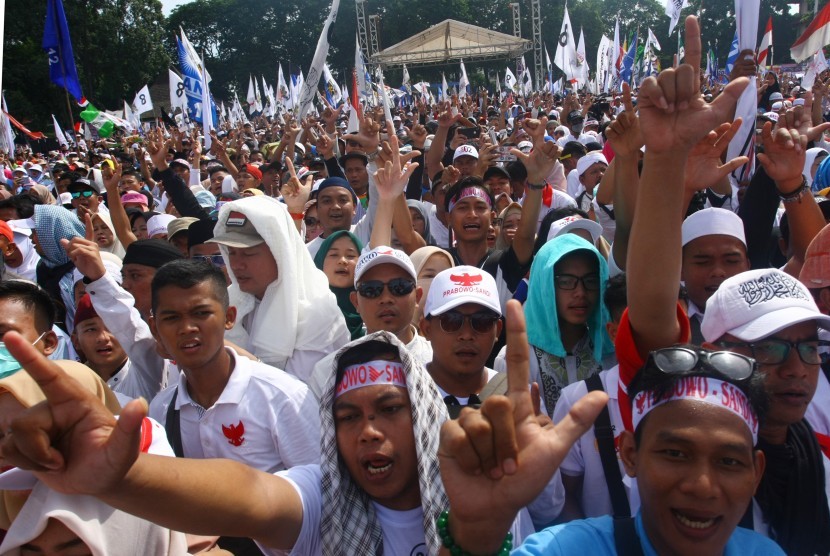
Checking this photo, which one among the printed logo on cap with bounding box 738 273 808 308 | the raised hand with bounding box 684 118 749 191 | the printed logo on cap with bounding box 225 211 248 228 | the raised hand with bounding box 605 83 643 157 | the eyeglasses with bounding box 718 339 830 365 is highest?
the raised hand with bounding box 605 83 643 157

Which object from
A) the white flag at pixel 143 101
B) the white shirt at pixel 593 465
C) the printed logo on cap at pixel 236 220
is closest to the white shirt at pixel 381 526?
the white shirt at pixel 593 465

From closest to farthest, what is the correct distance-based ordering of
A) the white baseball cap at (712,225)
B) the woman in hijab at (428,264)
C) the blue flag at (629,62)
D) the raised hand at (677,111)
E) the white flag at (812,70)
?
1. the raised hand at (677,111)
2. the white baseball cap at (712,225)
3. the woman in hijab at (428,264)
4. the white flag at (812,70)
5. the blue flag at (629,62)

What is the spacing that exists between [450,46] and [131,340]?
4030cm

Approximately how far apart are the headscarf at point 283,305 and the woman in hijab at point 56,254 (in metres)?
1.92

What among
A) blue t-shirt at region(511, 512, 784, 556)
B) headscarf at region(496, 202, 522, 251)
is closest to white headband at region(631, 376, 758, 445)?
blue t-shirt at region(511, 512, 784, 556)

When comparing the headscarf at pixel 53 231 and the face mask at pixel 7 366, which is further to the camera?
the headscarf at pixel 53 231

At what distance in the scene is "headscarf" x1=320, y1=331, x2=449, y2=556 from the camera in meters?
1.73

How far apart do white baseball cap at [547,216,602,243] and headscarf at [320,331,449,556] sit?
1.80 m

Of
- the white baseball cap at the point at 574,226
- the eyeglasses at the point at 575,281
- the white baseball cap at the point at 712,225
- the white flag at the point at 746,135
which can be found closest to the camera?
the white baseball cap at the point at 712,225

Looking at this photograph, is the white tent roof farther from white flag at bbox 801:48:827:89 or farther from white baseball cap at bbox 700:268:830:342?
white baseball cap at bbox 700:268:830:342

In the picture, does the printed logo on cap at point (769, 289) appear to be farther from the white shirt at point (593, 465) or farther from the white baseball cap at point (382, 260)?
the white baseball cap at point (382, 260)

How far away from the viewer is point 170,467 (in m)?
1.41

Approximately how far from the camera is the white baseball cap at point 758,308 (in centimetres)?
181

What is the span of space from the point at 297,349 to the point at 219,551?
4.01ft
